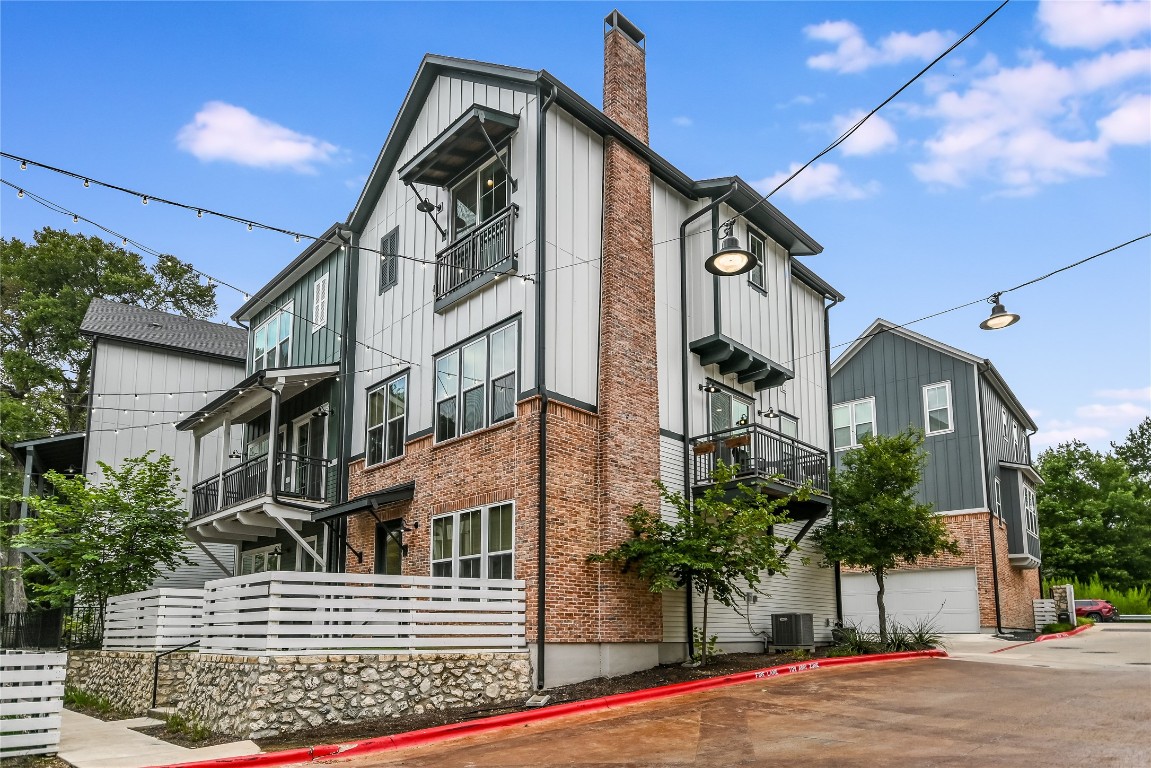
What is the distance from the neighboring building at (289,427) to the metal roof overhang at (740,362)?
26.3ft

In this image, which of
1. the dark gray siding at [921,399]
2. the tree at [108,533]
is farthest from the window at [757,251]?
the tree at [108,533]

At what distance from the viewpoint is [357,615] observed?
12633mm

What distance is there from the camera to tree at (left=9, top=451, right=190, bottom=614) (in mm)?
Answer: 20938

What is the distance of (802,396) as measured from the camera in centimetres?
2228

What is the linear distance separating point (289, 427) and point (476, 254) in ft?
28.6

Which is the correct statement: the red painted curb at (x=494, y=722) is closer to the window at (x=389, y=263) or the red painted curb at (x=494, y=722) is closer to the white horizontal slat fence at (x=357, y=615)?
the white horizontal slat fence at (x=357, y=615)

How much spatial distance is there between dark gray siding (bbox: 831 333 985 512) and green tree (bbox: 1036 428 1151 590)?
21233mm

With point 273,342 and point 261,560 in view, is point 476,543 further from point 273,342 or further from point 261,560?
point 273,342

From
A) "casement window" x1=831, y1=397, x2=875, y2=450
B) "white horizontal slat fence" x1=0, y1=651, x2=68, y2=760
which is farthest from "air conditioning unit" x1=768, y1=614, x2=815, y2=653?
"casement window" x1=831, y1=397, x2=875, y2=450

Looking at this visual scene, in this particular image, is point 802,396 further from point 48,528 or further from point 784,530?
point 48,528

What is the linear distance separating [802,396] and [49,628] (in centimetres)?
2172

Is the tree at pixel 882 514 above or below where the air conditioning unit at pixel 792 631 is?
above

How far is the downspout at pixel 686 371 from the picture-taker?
16.6 m

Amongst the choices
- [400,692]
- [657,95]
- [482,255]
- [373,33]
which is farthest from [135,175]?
[657,95]
